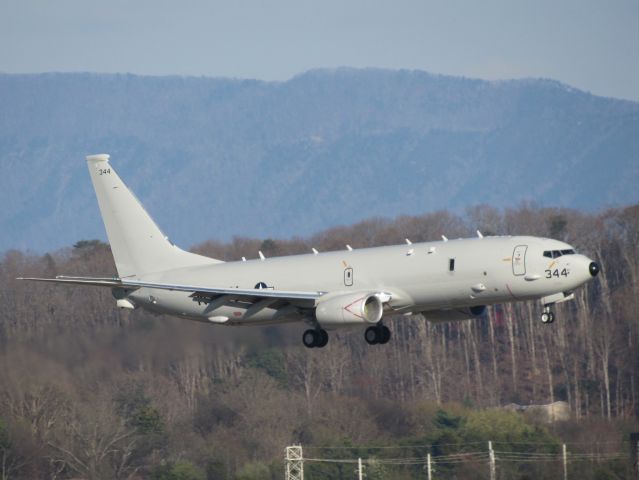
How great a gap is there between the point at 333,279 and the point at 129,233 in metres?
10.9

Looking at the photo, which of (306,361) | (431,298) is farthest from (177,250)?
(306,361)

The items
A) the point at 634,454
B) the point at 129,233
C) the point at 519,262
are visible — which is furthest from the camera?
the point at 634,454

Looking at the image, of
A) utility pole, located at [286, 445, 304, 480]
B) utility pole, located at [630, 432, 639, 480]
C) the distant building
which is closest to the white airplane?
utility pole, located at [286, 445, 304, 480]

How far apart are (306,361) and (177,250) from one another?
146 ft

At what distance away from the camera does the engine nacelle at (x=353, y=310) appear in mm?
49219

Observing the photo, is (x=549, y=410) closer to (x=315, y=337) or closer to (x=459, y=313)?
(x=459, y=313)

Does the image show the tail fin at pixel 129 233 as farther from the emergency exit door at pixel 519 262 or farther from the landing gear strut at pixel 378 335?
the emergency exit door at pixel 519 262

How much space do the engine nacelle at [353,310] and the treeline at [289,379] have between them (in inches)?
263

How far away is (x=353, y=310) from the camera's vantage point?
4925cm

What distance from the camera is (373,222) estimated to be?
146m

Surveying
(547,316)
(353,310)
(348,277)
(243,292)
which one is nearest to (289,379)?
(243,292)

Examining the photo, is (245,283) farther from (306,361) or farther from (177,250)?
(306,361)

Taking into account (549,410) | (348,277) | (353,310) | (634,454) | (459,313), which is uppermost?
(348,277)

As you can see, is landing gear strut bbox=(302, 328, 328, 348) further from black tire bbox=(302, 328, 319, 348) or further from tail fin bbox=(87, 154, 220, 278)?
tail fin bbox=(87, 154, 220, 278)
